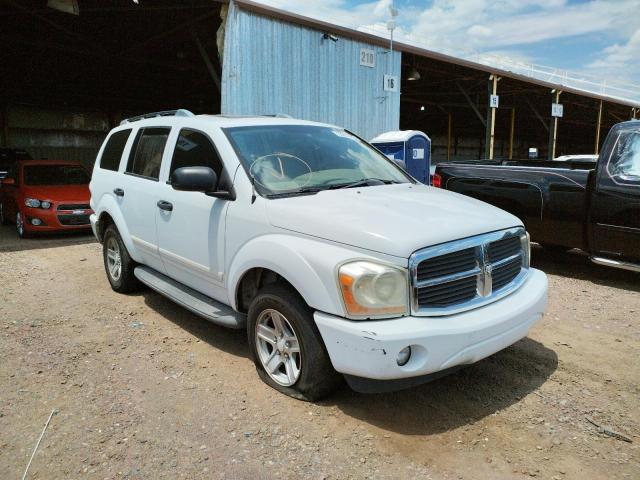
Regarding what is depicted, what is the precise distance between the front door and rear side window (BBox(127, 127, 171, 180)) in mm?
305

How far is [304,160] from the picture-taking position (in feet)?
12.9

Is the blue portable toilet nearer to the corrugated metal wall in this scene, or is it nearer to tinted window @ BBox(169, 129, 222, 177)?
the corrugated metal wall

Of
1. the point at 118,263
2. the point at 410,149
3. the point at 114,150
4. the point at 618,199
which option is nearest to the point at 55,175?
the point at 114,150

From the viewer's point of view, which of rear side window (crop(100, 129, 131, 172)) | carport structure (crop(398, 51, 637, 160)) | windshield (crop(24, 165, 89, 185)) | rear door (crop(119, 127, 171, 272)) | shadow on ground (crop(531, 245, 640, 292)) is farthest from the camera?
carport structure (crop(398, 51, 637, 160))

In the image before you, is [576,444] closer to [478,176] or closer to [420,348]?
[420,348]

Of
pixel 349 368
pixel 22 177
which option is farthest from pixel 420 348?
pixel 22 177

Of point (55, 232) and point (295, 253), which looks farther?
point (55, 232)

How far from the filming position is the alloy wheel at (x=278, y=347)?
3230 millimetres

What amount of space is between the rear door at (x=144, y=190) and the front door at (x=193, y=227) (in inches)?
7.5

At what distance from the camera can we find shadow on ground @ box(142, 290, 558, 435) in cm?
308

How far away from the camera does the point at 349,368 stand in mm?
2789

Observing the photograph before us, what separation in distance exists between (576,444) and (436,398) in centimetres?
85

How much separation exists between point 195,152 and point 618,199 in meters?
4.67

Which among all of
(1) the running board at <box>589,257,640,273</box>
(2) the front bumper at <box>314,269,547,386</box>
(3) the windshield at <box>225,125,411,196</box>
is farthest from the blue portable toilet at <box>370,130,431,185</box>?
(2) the front bumper at <box>314,269,547,386</box>
